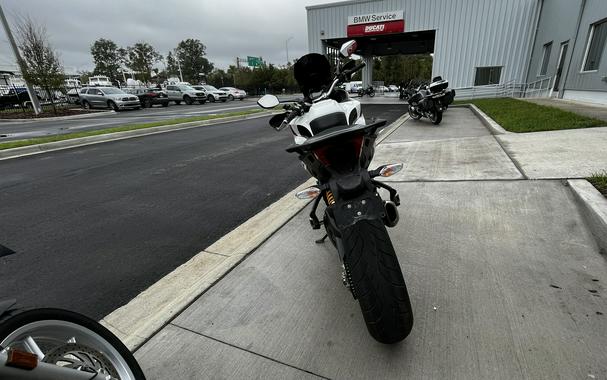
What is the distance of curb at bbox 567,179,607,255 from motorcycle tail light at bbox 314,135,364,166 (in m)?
2.16

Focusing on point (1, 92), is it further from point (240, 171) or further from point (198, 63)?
point (198, 63)

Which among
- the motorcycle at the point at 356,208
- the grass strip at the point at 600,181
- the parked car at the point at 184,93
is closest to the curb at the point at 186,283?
the motorcycle at the point at 356,208

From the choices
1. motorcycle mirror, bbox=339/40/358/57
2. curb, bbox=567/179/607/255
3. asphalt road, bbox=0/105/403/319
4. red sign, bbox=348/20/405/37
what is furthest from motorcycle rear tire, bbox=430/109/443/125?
red sign, bbox=348/20/405/37

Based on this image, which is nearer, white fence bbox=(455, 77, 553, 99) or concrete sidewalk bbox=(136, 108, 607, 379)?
concrete sidewalk bbox=(136, 108, 607, 379)

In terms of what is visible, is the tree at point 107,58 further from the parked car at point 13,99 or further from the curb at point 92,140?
the curb at point 92,140

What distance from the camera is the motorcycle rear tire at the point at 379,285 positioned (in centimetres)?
161

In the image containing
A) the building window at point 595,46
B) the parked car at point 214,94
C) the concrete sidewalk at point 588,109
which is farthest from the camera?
the parked car at point 214,94

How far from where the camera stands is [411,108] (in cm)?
1117

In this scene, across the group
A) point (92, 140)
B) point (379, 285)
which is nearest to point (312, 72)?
point (379, 285)

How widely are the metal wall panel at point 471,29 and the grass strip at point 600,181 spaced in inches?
793

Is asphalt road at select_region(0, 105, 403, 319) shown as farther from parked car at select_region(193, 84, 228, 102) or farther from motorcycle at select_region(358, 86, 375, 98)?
parked car at select_region(193, 84, 228, 102)

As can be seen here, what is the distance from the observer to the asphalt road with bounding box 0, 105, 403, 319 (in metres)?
2.66

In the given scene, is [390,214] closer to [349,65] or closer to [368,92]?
[349,65]

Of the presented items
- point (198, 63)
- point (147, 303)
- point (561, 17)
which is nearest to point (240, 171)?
point (147, 303)
